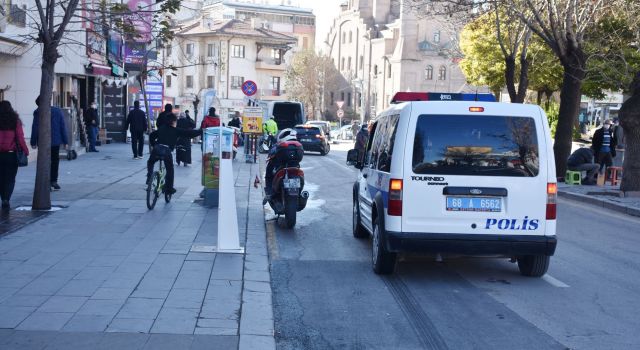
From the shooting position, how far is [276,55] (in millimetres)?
79188

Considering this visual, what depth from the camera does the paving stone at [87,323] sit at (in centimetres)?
590

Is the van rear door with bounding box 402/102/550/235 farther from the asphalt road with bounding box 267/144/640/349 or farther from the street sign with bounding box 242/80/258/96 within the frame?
the street sign with bounding box 242/80/258/96

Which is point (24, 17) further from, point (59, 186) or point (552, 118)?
point (552, 118)

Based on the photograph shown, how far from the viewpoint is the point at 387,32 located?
90062 millimetres

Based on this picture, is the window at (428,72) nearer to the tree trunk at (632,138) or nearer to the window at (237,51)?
the window at (237,51)

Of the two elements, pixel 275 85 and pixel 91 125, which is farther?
pixel 275 85

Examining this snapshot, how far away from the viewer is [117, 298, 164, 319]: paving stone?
636 cm

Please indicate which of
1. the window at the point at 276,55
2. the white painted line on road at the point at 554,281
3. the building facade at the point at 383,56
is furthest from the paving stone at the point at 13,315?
the window at the point at 276,55

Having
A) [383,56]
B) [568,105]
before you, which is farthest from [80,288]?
[383,56]

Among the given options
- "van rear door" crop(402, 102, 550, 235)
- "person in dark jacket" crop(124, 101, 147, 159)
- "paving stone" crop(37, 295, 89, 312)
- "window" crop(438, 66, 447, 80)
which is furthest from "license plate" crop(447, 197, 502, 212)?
"window" crop(438, 66, 447, 80)

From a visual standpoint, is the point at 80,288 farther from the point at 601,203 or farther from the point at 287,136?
the point at 601,203

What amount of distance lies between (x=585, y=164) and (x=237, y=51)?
5787cm

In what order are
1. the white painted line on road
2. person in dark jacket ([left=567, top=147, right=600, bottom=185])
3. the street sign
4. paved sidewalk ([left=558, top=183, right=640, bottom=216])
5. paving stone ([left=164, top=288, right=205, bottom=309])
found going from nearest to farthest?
paving stone ([left=164, top=288, right=205, bottom=309])
the white painted line on road
paved sidewalk ([left=558, top=183, right=640, bottom=216])
person in dark jacket ([left=567, top=147, right=600, bottom=185])
the street sign

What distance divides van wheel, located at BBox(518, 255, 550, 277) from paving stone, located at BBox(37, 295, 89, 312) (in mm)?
4858
